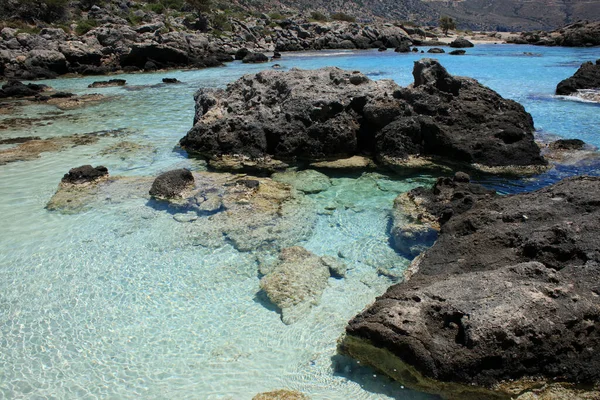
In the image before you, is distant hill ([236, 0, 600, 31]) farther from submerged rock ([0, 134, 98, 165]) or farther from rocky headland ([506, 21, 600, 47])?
submerged rock ([0, 134, 98, 165])

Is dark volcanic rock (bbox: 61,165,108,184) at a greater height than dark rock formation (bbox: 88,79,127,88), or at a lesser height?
greater

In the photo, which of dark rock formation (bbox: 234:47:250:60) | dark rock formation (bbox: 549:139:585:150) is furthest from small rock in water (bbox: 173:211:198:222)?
dark rock formation (bbox: 234:47:250:60)

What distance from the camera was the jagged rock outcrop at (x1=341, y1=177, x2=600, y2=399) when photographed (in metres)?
3.74

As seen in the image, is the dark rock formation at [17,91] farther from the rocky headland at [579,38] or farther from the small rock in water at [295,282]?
the rocky headland at [579,38]

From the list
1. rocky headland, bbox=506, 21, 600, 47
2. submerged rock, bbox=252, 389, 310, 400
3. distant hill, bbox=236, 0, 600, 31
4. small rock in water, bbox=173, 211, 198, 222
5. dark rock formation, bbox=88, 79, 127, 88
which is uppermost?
distant hill, bbox=236, 0, 600, 31

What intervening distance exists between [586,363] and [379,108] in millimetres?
7728

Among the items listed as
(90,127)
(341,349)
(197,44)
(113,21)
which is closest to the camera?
(341,349)

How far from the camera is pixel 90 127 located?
14836 mm

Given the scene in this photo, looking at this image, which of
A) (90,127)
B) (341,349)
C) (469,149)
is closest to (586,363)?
(341,349)

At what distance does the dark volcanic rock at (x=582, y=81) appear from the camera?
61.1 ft

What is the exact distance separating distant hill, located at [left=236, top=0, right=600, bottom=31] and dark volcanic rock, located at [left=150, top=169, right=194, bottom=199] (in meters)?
106

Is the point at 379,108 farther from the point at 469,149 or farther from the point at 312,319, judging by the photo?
the point at 312,319

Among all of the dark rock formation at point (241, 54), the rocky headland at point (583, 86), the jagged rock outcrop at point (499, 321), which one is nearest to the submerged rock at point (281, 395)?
the jagged rock outcrop at point (499, 321)

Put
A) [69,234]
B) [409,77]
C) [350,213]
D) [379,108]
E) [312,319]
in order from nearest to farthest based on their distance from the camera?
[312,319] < [69,234] < [350,213] < [379,108] < [409,77]
